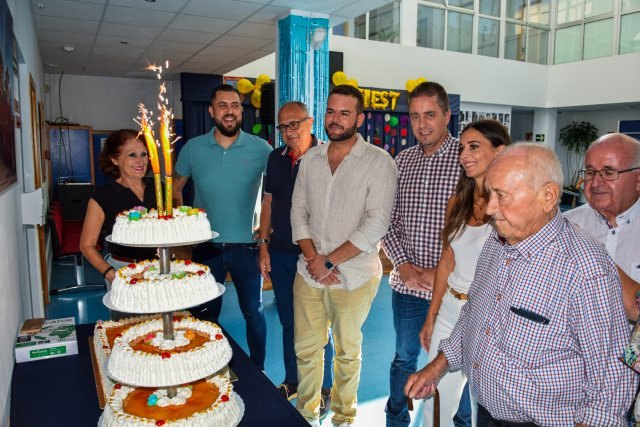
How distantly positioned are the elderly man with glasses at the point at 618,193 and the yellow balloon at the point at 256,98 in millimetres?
6899

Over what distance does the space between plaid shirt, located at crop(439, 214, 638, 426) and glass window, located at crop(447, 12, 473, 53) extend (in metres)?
12.7

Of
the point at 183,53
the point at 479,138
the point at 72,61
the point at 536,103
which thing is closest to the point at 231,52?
the point at 183,53

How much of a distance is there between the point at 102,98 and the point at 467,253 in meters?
10.2

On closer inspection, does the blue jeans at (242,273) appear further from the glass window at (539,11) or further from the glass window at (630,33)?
the glass window at (630,33)

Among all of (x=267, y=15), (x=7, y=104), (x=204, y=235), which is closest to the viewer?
(x=204, y=235)

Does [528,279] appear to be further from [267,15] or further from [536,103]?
[536,103]

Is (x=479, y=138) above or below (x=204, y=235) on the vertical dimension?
above

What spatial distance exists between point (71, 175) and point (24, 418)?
9.53 m

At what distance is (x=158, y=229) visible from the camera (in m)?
1.59

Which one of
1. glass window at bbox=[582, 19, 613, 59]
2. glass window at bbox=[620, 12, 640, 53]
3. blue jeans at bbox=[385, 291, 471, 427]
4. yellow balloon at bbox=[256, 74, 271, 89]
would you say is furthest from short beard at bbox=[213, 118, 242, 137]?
glass window at bbox=[582, 19, 613, 59]

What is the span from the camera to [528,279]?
1.46m

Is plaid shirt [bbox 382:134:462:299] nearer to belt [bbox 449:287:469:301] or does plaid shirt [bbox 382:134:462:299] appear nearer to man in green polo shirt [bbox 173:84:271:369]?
belt [bbox 449:287:469:301]

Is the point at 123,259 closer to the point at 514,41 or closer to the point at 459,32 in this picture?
the point at 459,32

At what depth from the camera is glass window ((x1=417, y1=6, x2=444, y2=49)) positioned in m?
12.3
